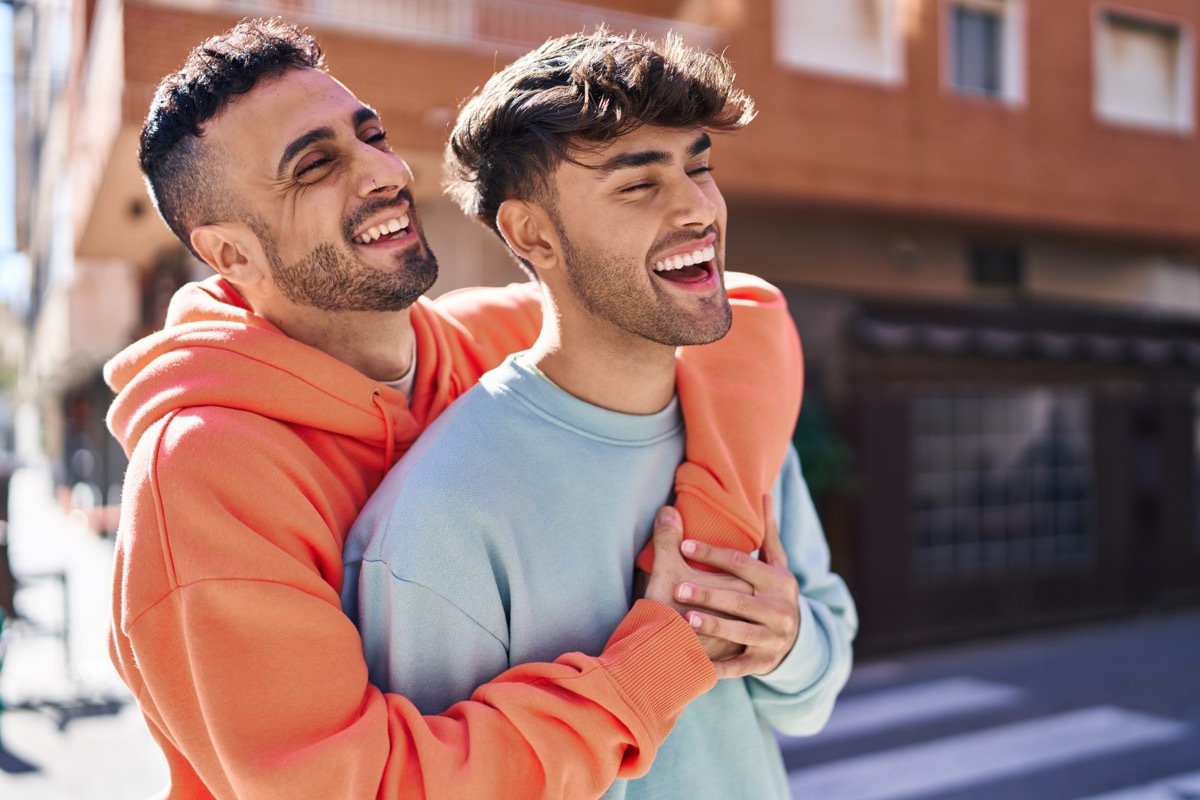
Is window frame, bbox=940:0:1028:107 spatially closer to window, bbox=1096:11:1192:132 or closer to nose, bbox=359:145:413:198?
window, bbox=1096:11:1192:132

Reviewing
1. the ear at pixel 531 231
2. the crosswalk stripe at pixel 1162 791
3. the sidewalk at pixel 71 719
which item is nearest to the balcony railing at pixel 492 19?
the sidewalk at pixel 71 719

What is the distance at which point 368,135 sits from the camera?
2.08 meters

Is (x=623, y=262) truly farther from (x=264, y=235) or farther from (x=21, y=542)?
(x=21, y=542)

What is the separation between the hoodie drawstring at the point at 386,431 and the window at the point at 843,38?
959 centimetres

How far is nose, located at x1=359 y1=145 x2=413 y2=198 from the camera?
1970 mm

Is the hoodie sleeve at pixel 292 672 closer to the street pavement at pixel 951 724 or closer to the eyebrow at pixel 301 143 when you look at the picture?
the eyebrow at pixel 301 143

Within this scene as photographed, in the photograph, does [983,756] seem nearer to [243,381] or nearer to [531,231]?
[531,231]

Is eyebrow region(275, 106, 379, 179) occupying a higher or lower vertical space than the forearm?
higher

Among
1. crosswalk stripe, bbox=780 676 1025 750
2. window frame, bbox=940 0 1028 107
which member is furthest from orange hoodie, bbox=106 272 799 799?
window frame, bbox=940 0 1028 107

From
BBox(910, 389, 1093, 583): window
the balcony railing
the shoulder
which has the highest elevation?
the balcony railing

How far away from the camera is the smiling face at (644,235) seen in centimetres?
178

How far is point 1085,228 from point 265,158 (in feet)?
40.5

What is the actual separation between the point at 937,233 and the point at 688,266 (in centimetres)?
1150

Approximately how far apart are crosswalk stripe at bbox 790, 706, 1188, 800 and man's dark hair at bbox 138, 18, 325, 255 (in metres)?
5.13
